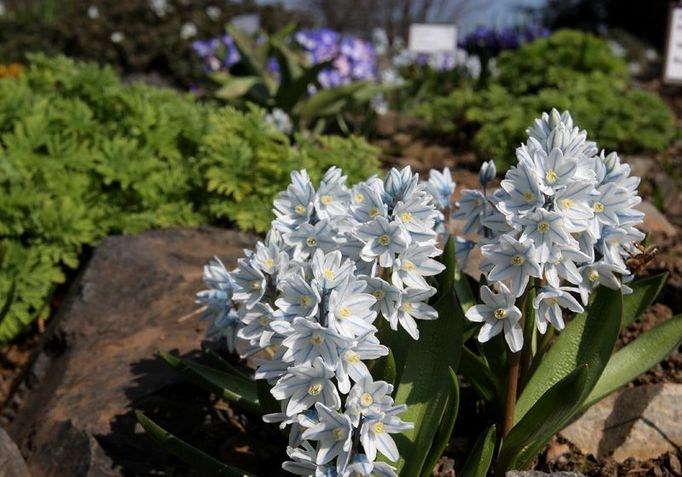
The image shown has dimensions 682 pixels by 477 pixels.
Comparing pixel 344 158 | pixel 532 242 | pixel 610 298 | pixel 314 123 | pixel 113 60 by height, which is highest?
pixel 532 242

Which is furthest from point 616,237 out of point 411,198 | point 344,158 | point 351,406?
point 344,158

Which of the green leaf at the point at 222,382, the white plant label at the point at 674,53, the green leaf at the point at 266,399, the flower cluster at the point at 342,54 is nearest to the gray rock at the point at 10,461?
the green leaf at the point at 222,382

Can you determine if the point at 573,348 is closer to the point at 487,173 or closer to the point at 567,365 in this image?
the point at 567,365

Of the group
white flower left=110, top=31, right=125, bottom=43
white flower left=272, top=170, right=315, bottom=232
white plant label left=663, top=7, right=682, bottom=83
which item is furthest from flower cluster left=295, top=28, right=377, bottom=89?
white flower left=272, top=170, right=315, bottom=232

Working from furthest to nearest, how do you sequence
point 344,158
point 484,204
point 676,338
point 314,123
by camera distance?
point 314,123
point 344,158
point 676,338
point 484,204

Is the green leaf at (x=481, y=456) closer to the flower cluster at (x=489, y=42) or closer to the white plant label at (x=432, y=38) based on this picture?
the flower cluster at (x=489, y=42)

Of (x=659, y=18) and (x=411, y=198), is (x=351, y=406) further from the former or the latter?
(x=659, y=18)
